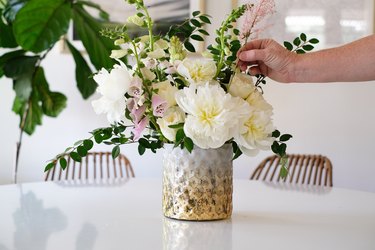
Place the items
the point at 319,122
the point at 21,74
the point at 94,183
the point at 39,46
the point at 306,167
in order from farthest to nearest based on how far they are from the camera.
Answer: the point at 319,122
the point at 21,74
the point at 306,167
the point at 39,46
the point at 94,183

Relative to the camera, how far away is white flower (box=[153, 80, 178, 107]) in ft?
3.82

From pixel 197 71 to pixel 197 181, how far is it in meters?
0.23

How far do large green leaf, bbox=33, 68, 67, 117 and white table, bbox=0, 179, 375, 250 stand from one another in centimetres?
120

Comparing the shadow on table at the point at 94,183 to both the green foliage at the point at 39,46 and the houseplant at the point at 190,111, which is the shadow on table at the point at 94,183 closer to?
the houseplant at the point at 190,111

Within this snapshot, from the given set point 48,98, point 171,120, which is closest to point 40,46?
point 48,98

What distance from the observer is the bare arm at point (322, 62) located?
1.29 m

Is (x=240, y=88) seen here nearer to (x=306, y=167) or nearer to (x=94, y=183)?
(x=94, y=183)

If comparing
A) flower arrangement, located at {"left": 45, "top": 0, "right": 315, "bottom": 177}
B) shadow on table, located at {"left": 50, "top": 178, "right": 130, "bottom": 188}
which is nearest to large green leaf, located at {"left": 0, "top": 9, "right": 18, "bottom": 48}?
shadow on table, located at {"left": 50, "top": 178, "right": 130, "bottom": 188}

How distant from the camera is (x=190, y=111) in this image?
111cm

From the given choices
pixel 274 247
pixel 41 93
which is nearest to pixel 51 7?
pixel 41 93

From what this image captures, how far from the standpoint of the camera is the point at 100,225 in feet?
4.08

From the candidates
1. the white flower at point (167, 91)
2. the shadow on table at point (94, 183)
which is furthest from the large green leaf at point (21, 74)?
the white flower at point (167, 91)

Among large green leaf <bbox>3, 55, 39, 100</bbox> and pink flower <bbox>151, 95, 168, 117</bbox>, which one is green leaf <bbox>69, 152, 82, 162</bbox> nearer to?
pink flower <bbox>151, 95, 168, 117</bbox>

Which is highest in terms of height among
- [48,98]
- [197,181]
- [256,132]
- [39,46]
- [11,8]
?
[11,8]
